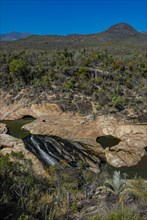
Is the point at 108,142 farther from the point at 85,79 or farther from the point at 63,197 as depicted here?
the point at 85,79

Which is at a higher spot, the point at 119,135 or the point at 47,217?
the point at 47,217

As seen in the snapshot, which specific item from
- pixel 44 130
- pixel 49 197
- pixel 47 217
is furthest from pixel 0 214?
pixel 44 130

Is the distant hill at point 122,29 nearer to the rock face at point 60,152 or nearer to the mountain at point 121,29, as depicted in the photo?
the mountain at point 121,29

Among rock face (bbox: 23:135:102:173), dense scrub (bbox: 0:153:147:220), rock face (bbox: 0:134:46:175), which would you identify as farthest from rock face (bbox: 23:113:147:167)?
dense scrub (bbox: 0:153:147:220)

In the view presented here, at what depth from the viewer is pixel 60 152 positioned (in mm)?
20969

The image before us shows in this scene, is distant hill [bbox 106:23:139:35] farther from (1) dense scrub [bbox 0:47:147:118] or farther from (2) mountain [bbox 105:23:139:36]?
(1) dense scrub [bbox 0:47:147:118]

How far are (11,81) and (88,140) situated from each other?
67.4 feet

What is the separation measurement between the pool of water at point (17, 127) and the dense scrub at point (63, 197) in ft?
50.3

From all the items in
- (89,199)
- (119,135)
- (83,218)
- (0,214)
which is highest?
(0,214)

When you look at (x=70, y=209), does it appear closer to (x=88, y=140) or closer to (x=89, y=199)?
(x=89, y=199)

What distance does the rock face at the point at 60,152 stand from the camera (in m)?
19.7

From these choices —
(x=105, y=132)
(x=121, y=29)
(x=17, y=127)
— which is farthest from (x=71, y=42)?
(x=105, y=132)

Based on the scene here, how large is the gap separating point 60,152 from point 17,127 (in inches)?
441

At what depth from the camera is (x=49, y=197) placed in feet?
33.0
